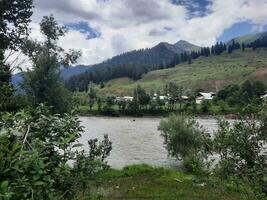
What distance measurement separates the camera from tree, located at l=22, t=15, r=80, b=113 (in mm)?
43094

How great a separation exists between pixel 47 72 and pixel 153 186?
20.4 meters

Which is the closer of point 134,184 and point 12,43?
point 12,43

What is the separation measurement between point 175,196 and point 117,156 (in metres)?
30.9

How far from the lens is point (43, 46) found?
48.5 meters

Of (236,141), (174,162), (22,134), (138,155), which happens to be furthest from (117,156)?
(22,134)

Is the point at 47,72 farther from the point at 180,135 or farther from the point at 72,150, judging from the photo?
the point at 72,150

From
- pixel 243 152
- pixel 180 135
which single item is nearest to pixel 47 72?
pixel 180 135

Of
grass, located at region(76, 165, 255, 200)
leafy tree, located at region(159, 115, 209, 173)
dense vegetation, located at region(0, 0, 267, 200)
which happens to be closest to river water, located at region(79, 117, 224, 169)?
leafy tree, located at region(159, 115, 209, 173)

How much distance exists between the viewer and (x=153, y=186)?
3108 centimetres

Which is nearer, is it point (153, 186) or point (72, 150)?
point (72, 150)

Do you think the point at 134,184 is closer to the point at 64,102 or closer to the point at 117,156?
the point at 64,102

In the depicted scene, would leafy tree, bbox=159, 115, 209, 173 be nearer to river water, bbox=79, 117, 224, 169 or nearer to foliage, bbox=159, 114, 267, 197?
river water, bbox=79, 117, 224, 169

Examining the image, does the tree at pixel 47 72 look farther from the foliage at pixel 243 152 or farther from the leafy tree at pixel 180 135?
the foliage at pixel 243 152

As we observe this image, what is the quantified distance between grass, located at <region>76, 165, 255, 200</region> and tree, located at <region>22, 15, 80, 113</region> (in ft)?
31.2
